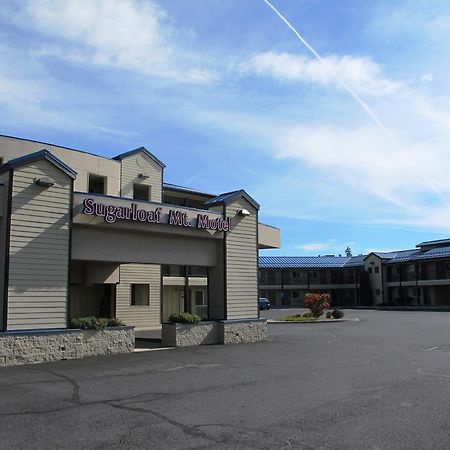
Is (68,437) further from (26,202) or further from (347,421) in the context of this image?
(26,202)

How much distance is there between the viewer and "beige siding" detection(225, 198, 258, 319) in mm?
19875

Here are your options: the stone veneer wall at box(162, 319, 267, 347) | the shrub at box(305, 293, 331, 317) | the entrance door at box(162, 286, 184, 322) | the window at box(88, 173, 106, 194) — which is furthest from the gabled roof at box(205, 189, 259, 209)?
the shrub at box(305, 293, 331, 317)

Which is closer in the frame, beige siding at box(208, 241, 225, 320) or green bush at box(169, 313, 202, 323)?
green bush at box(169, 313, 202, 323)

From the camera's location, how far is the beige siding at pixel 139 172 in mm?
26625

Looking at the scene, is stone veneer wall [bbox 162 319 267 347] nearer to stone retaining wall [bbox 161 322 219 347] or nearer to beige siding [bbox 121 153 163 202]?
stone retaining wall [bbox 161 322 219 347]

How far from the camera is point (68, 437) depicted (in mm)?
6801

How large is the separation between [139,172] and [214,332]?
11108 millimetres

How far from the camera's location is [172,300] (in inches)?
1318

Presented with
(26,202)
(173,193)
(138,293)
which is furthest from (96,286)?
(26,202)

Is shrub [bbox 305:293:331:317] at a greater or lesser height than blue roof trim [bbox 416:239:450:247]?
lesser

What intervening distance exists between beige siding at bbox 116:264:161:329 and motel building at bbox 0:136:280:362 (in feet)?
0.17

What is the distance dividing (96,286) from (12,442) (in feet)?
66.1

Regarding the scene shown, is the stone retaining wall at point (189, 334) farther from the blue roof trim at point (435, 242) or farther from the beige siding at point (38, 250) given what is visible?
the blue roof trim at point (435, 242)

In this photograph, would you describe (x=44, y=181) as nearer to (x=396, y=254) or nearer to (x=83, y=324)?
(x=83, y=324)
